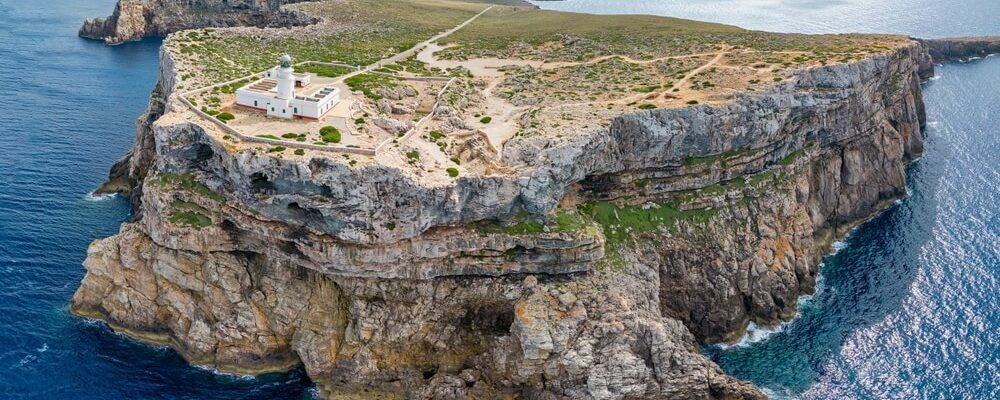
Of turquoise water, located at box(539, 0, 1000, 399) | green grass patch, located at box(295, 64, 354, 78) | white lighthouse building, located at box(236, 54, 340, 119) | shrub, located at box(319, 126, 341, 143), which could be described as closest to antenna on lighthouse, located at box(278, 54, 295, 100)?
white lighthouse building, located at box(236, 54, 340, 119)

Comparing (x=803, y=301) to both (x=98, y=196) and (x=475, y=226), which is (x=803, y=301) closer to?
(x=475, y=226)

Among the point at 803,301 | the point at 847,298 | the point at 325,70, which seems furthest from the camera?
the point at 325,70

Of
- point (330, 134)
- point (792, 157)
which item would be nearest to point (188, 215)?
point (330, 134)

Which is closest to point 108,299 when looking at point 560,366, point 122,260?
point 122,260

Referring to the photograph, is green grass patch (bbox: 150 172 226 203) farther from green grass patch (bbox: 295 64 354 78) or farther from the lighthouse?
green grass patch (bbox: 295 64 354 78)

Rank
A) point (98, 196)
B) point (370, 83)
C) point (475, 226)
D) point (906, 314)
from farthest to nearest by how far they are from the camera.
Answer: point (98, 196)
point (370, 83)
point (906, 314)
point (475, 226)

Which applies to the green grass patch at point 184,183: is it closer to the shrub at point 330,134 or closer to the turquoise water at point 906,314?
the shrub at point 330,134
